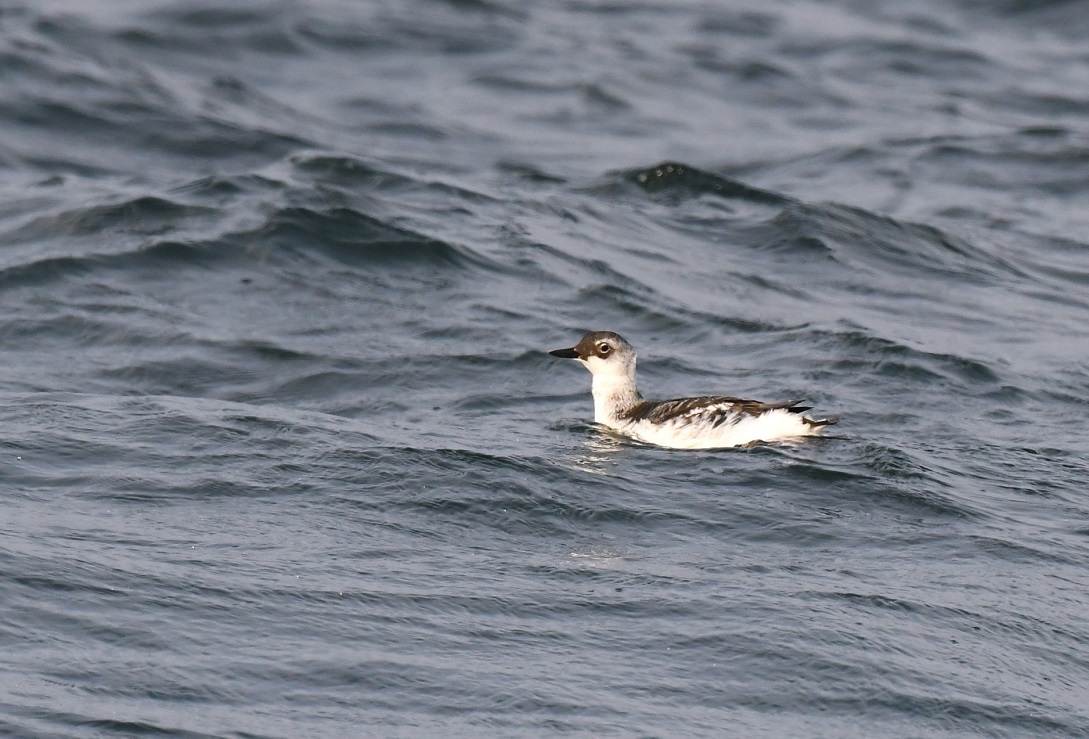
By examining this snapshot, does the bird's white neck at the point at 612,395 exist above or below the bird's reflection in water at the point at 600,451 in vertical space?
above

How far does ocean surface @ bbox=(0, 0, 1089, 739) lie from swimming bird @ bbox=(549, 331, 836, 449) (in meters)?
0.16

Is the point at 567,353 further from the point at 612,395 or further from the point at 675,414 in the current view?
the point at 675,414

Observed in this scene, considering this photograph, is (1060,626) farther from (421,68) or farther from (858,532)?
(421,68)

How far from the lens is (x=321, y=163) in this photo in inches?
798

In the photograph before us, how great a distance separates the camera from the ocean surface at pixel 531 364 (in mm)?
8258

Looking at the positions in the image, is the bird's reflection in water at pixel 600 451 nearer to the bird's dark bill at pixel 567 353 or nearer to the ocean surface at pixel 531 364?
the ocean surface at pixel 531 364

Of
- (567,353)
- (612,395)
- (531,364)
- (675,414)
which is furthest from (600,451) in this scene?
(531,364)

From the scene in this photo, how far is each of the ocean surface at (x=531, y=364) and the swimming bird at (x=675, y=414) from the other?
16 centimetres

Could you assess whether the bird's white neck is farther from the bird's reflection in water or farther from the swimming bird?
the bird's reflection in water

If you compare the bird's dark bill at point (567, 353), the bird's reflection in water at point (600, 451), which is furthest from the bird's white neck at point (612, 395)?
the bird's dark bill at point (567, 353)

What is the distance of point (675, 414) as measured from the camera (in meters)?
12.3

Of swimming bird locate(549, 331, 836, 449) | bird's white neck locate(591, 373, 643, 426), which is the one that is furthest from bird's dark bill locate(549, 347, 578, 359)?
bird's white neck locate(591, 373, 643, 426)

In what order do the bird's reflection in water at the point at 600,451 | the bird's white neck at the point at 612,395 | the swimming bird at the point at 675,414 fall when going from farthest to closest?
the bird's white neck at the point at 612,395, the swimming bird at the point at 675,414, the bird's reflection in water at the point at 600,451

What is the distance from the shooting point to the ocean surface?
27.1ft
